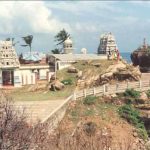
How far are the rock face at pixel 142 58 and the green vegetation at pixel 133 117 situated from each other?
17.5 meters

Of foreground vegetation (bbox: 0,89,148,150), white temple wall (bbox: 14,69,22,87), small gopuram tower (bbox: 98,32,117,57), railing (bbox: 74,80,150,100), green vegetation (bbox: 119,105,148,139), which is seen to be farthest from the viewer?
small gopuram tower (bbox: 98,32,117,57)

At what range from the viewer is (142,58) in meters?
63.8

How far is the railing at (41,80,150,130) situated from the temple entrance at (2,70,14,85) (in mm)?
14487

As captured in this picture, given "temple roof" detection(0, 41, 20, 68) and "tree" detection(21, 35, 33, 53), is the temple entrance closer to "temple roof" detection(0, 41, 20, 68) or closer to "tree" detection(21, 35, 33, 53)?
"temple roof" detection(0, 41, 20, 68)

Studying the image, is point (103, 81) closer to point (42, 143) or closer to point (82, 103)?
point (82, 103)

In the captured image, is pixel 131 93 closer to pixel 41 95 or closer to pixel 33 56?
pixel 41 95

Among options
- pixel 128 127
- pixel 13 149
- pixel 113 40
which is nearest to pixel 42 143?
pixel 13 149

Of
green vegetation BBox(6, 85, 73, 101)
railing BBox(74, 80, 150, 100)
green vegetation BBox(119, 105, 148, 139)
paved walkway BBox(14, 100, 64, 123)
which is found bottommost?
green vegetation BBox(119, 105, 148, 139)

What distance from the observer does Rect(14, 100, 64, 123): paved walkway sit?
39803 mm

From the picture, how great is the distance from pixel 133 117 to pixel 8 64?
19.1 metres

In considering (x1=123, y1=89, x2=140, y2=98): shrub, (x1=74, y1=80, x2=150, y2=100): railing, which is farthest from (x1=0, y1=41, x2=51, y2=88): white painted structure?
(x1=123, y1=89, x2=140, y2=98): shrub

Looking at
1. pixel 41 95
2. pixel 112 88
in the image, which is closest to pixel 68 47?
pixel 112 88

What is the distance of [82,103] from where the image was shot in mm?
44531

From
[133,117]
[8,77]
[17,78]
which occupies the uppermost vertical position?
[8,77]
